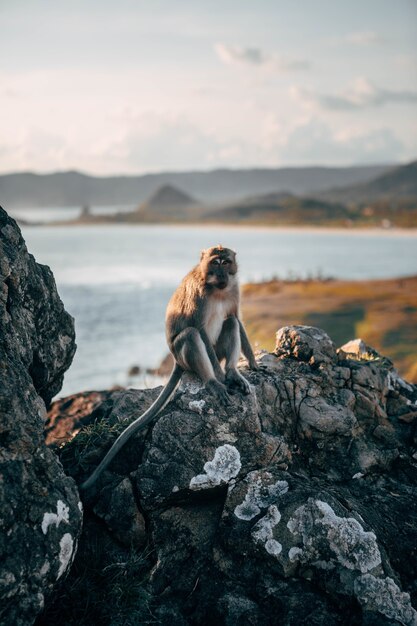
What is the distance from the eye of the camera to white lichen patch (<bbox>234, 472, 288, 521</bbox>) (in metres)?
7.29

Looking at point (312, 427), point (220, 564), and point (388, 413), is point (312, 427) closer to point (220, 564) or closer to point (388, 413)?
point (388, 413)

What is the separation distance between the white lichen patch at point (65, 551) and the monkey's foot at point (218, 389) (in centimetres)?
249

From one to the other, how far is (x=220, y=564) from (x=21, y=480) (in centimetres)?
239

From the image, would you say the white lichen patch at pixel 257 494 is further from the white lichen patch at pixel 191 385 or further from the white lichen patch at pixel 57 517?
the white lichen patch at pixel 57 517

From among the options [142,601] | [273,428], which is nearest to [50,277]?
[273,428]

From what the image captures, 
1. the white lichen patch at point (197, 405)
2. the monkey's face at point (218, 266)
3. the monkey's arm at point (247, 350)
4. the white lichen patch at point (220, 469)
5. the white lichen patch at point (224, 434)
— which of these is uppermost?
the monkey's face at point (218, 266)

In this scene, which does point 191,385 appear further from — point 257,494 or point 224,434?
point 257,494

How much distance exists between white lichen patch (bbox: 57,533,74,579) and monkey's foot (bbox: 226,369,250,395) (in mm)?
2766

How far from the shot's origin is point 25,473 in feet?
21.5

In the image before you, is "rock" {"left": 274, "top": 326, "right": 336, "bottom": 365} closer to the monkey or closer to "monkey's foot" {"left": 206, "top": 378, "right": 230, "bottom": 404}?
the monkey

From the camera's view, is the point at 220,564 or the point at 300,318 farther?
the point at 300,318

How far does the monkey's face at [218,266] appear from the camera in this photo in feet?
28.8

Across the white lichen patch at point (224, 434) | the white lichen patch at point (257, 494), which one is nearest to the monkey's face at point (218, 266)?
the white lichen patch at point (224, 434)

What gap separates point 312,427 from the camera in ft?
27.5
